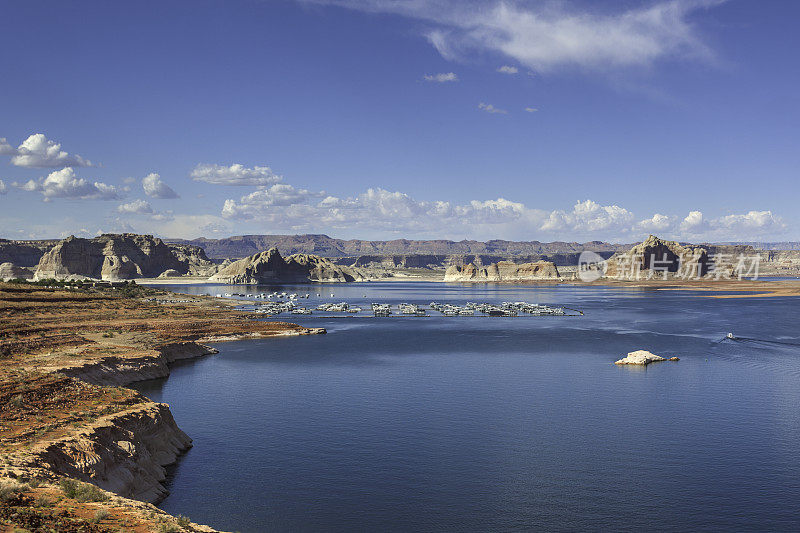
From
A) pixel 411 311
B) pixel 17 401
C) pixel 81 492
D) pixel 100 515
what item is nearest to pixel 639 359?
pixel 17 401

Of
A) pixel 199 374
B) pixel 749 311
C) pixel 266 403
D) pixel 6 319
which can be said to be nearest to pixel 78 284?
pixel 6 319

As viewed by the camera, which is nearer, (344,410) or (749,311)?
(344,410)

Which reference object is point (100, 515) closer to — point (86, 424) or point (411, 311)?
point (86, 424)

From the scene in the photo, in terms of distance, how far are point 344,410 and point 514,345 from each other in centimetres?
5229

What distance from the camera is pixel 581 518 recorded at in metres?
28.6

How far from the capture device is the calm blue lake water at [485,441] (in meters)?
29.6

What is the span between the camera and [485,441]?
4100cm

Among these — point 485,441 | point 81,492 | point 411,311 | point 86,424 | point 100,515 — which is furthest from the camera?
point 411,311

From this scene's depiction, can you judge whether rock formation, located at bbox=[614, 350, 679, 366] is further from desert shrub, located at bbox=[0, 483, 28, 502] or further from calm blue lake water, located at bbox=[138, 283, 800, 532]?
desert shrub, located at bbox=[0, 483, 28, 502]

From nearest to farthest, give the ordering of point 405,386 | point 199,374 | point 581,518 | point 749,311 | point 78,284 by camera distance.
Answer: point 581,518 → point 405,386 → point 199,374 → point 749,311 → point 78,284

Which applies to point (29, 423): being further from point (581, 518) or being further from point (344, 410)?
point (581, 518)

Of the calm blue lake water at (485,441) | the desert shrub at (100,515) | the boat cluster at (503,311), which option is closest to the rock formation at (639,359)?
the calm blue lake water at (485,441)

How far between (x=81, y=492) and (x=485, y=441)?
2609cm

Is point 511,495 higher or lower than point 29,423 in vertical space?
lower
